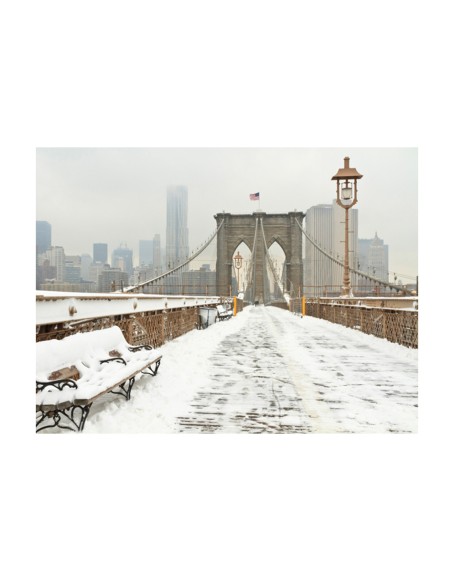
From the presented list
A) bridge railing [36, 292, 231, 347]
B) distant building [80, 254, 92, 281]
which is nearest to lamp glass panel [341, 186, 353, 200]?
bridge railing [36, 292, 231, 347]

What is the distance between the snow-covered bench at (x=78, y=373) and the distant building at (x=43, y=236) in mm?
998

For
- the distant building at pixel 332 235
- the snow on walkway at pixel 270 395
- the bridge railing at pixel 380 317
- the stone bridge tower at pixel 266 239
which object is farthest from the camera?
the stone bridge tower at pixel 266 239

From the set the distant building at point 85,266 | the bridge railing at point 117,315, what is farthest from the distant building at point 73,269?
A: the bridge railing at point 117,315

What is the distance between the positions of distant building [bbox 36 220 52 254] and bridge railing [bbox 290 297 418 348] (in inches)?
199

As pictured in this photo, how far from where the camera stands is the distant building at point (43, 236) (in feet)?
12.3

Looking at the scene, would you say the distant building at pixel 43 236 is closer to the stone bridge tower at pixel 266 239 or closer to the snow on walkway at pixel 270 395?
the snow on walkway at pixel 270 395

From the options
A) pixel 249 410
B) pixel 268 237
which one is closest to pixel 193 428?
pixel 249 410

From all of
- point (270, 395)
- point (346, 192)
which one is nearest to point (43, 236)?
point (270, 395)

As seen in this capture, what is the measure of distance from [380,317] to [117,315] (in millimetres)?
5065

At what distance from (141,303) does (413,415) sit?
3685 millimetres

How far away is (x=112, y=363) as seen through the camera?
3.73 meters

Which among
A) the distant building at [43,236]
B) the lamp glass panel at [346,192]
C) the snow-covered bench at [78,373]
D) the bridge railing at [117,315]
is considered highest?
the lamp glass panel at [346,192]

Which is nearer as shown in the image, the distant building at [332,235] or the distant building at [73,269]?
the distant building at [73,269]

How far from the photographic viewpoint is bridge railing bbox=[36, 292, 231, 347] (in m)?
3.22
